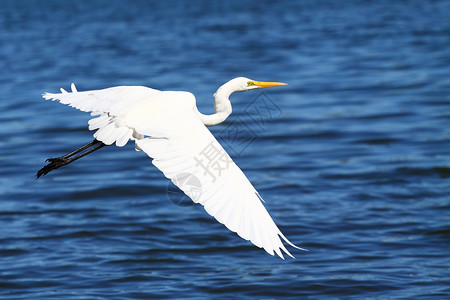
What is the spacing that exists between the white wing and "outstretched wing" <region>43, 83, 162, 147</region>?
0.01m

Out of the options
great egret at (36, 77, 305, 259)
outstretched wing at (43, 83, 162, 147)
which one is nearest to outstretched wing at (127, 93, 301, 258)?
great egret at (36, 77, 305, 259)

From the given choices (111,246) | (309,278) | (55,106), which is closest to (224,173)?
(309,278)

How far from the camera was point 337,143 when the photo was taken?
1348 cm

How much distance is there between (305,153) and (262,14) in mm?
13696

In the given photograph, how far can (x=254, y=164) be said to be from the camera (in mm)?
12586

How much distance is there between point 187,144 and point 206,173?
0.40 m

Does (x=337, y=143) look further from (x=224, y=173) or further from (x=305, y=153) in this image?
(x=224, y=173)

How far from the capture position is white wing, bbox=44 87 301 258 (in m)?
5.29
